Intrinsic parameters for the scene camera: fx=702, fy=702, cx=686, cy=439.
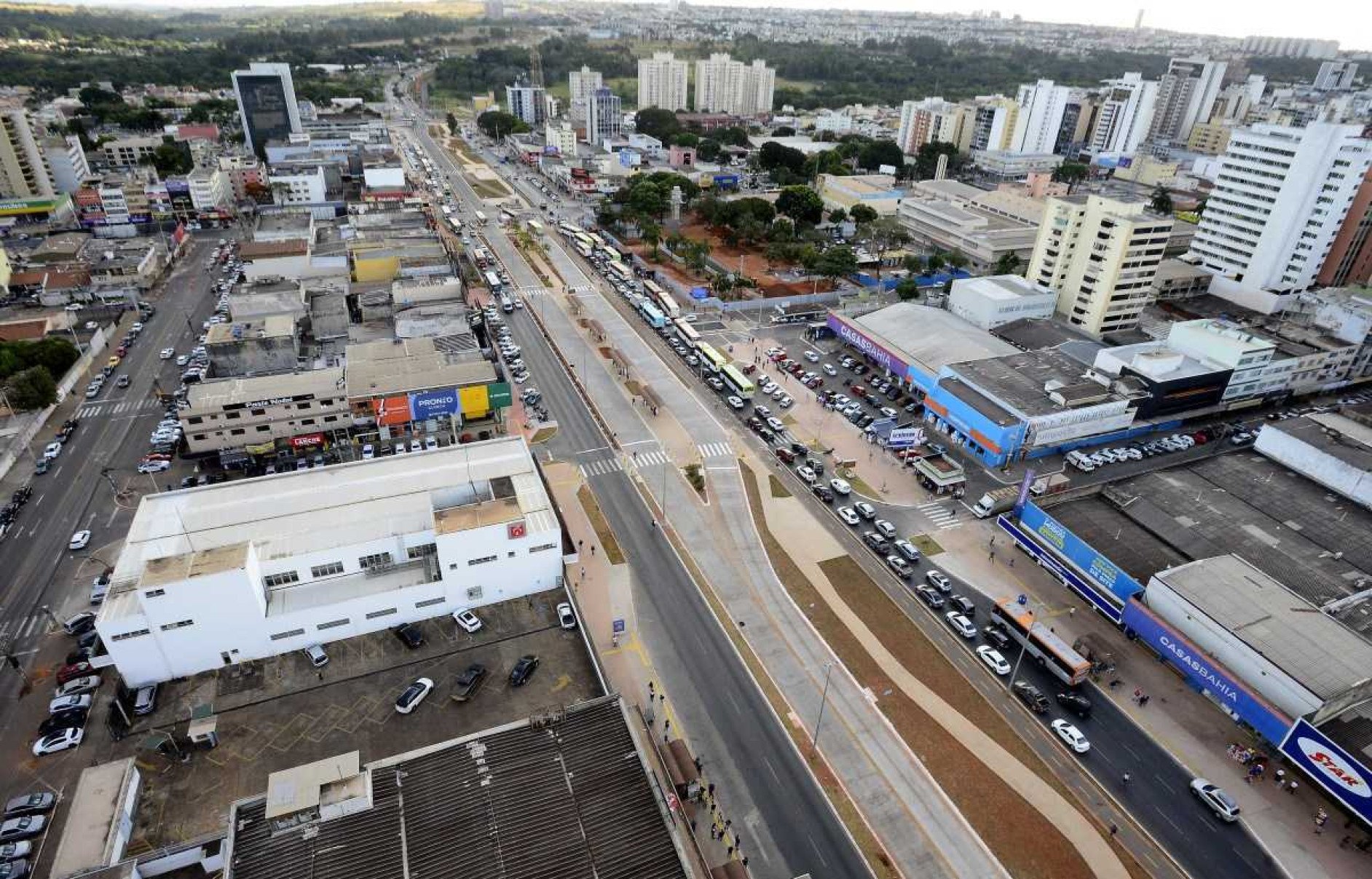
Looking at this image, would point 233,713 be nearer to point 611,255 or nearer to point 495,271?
point 495,271

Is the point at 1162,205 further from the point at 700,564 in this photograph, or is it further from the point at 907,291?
the point at 700,564

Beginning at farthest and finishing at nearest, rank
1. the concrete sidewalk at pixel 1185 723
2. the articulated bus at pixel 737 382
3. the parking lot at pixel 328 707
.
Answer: the articulated bus at pixel 737 382
the concrete sidewalk at pixel 1185 723
the parking lot at pixel 328 707

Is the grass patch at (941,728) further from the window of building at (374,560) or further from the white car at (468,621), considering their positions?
the window of building at (374,560)

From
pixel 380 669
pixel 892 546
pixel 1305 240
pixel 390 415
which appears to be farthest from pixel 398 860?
pixel 1305 240

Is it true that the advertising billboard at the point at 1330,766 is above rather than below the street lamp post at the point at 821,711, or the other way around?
above

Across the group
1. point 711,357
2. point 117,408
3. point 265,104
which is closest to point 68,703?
point 117,408

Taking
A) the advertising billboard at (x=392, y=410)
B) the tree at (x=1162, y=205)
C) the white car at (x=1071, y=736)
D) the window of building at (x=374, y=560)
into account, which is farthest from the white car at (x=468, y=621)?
the tree at (x=1162, y=205)
